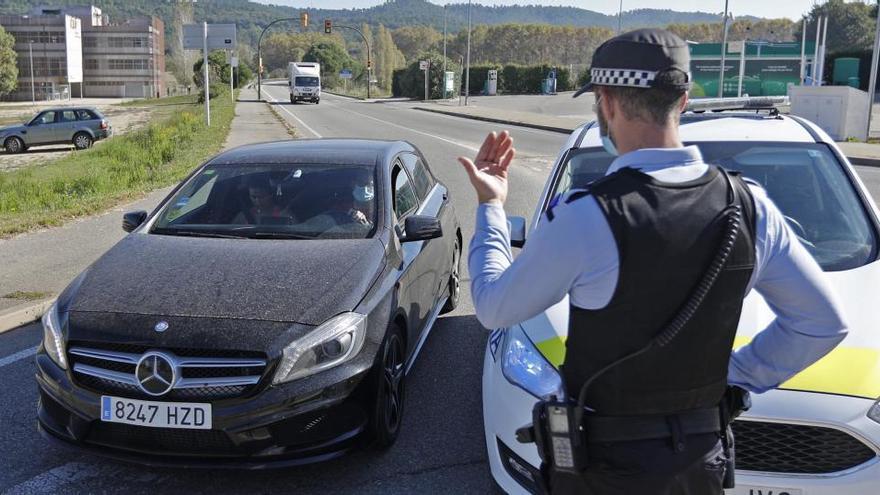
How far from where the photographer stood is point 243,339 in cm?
359

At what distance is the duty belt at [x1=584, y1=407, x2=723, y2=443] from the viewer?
5.81 feet

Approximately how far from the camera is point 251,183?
535cm

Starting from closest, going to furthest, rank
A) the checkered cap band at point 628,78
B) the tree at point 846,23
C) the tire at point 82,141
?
the checkered cap band at point 628,78
the tire at point 82,141
the tree at point 846,23

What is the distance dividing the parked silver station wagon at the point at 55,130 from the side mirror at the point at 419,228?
99.8 ft

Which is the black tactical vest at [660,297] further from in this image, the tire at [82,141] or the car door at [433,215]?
the tire at [82,141]

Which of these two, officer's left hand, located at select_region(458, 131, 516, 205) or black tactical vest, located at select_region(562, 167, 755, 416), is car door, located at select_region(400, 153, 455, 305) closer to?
officer's left hand, located at select_region(458, 131, 516, 205)

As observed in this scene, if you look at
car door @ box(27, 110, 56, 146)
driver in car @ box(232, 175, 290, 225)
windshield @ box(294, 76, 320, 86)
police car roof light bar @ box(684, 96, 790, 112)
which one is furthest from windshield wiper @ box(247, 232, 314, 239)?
windshield @ box(294, 76, 320, 86)

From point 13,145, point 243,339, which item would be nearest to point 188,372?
point 243,339

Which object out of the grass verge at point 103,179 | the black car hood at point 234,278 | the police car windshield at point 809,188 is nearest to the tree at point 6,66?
the grass verge at point 103,179

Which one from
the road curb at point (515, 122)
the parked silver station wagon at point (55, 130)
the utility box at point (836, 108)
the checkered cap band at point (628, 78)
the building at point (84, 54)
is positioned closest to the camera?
the checkered cap band at point (628, 78)

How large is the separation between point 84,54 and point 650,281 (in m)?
149

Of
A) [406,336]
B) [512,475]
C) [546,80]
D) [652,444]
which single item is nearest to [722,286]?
[652,444]

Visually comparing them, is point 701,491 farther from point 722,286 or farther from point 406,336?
point 406,336

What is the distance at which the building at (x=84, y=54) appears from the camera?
122 metres
